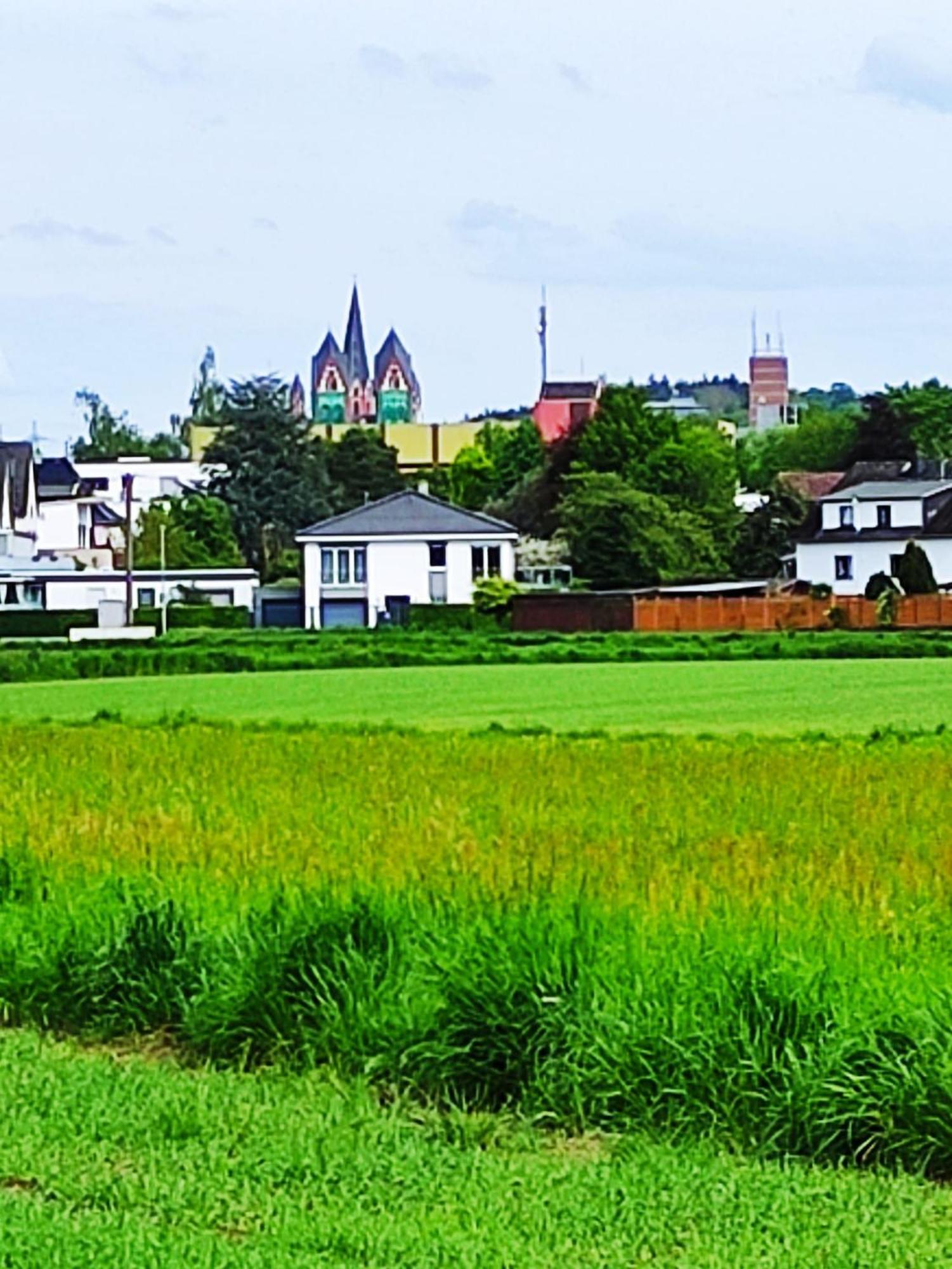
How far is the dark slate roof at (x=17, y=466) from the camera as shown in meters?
132

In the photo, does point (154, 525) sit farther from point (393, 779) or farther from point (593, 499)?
point (393, 779)

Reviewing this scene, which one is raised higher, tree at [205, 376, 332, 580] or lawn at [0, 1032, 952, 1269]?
tree at [205, 376, 332, 580]

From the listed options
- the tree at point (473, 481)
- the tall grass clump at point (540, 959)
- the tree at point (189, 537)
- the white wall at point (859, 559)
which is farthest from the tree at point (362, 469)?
the tall grass clump at point (540, 959)

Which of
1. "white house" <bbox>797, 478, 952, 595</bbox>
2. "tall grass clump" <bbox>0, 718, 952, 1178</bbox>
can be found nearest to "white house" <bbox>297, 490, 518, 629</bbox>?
"white house" <bbox>797, 478, 952, 595</bbox>

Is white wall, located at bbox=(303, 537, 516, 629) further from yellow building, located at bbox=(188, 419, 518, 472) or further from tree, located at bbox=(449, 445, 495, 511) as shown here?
yellow building, located at bbox=(188, 419, 518, 472)

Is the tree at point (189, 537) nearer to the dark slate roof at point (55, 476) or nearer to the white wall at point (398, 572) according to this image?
the white wall at point (398, 572)

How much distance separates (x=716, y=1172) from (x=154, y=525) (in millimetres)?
112186

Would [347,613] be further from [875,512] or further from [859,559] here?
[875,512]

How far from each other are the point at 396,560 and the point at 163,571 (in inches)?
488

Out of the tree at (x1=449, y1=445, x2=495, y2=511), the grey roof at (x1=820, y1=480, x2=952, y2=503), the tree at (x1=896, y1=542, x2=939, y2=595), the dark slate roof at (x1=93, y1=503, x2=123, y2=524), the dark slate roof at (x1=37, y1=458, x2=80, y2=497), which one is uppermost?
the dark slate roof at (x1=37, y1=458, x2=80, y2=497)

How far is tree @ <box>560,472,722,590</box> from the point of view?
10188cm

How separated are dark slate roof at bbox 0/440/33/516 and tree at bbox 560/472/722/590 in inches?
1567

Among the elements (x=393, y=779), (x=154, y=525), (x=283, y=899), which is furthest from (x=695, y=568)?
(x=283, y=899)

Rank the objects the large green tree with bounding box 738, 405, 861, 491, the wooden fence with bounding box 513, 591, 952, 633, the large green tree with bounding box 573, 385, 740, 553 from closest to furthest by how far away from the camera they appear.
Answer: the wooden fence with bounding box 513, 591, 952, 633 < the large green tree with bounding box 573, 385, 740, 553 < the large green tree with bounding box 738, 405, 861, 491
